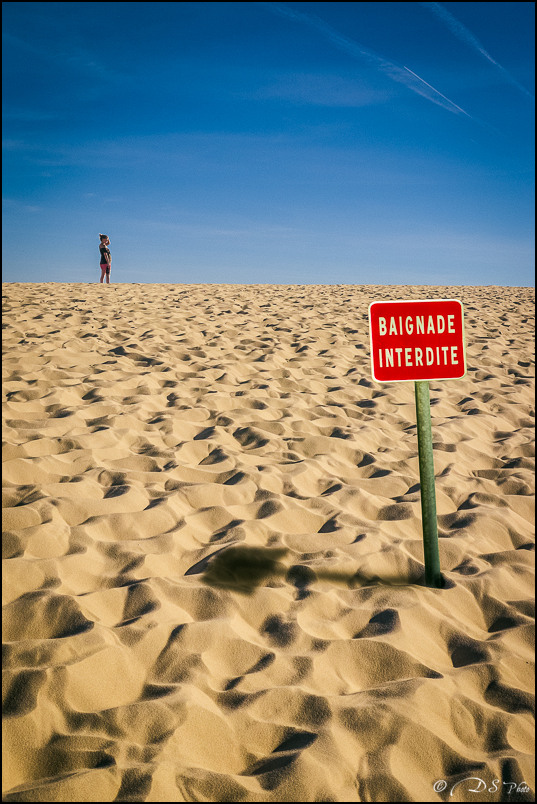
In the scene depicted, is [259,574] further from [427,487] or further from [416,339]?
[416,339]

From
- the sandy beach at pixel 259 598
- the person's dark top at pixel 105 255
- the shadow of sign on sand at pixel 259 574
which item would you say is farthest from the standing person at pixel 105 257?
the shadow of sign on sand at pixel 259 574

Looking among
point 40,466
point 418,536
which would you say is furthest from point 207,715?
point 40,466

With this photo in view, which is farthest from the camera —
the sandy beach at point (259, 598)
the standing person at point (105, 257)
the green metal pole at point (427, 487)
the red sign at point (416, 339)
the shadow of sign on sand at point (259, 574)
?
the standing person at point (105, 257)

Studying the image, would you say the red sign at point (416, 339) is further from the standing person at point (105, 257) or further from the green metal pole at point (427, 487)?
the standing person at point (105, 257)

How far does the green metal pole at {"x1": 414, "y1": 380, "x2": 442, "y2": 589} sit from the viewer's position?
220 cm

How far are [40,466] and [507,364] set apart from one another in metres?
5.48

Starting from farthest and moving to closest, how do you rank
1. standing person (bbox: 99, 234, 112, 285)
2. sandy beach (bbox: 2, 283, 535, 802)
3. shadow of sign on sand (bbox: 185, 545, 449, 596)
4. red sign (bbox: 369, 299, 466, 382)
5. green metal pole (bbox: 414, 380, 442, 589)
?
standing person (bbox: 99, 234, 112, 285)
shadow of sign on sand (bbox: 185, 545, 449, 596)
green metal pole (bbox: 414, 380, 442, 589)
red sign (bbox: 369, 299, 466, 382)
sandy beach (bbox: 2, 283, 535, 802)

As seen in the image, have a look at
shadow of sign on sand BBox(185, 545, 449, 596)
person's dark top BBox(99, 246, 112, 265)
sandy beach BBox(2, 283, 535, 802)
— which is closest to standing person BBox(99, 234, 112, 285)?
person's dark top BBox(99, 246, 112, 265)

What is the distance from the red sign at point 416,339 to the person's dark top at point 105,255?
12375 millimetres

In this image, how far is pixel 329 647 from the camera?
1962mm

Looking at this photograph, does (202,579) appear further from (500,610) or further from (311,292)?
(311,292)

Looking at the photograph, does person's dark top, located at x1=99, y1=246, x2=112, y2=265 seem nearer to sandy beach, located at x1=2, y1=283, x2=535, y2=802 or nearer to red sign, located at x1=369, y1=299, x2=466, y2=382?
sandy beach, located at x1=2, y1=283, x2=535, y2=802

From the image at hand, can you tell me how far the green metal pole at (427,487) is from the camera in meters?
2.20

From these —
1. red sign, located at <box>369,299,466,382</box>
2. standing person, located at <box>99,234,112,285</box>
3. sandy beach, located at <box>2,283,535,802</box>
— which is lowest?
sandy beach, located at <box>2,283,535,802</box>
